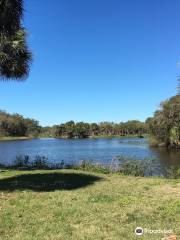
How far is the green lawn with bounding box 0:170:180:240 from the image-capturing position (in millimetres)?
5926

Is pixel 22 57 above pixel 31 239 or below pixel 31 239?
above

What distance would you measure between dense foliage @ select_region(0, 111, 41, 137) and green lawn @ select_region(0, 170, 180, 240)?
4810 inches

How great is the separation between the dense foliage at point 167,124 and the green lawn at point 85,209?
4200 cm

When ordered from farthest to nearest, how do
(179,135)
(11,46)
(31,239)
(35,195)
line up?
(179,135) < (11,46) < (35,195) < (31,239)

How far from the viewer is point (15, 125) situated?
453 ft

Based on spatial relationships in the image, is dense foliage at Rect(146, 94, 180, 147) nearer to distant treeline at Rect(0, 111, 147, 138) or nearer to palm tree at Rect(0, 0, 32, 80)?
palm tree at Rect(0, 0, 32, 80)

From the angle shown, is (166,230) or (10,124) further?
(10,124)

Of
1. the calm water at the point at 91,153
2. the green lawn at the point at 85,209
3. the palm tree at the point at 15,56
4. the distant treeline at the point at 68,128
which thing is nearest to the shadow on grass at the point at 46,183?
the green lawn at the point at 85,209

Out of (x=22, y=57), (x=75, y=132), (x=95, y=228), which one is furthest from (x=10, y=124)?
(x=95, y=228)

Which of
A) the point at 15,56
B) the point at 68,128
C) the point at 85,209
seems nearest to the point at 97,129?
the point at 68,128

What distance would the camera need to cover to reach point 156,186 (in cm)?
1073

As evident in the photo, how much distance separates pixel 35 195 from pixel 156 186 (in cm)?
372

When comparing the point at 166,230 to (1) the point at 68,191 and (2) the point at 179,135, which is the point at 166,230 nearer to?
(1) the point at 68,191

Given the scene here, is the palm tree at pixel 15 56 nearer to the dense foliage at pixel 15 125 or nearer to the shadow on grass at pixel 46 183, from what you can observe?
the shadow on grass at pixel 46 183
